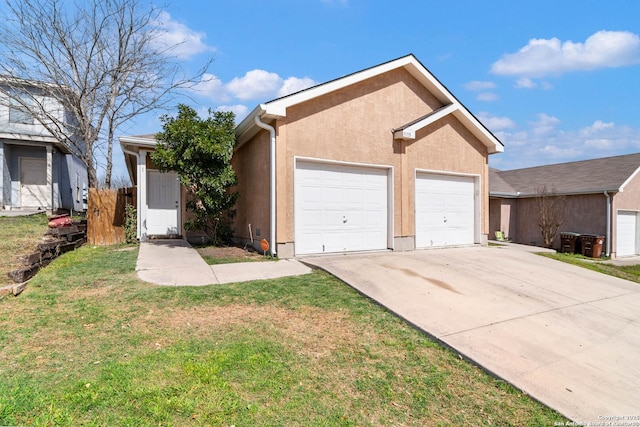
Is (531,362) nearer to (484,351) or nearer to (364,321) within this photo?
(484,351)

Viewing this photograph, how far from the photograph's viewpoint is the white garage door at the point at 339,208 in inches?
318

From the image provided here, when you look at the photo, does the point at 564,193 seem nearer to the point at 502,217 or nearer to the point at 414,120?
the point at 502,217

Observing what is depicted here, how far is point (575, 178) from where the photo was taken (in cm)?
1627

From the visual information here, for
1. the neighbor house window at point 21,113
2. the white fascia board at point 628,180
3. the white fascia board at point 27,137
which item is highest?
the neighbor house window at point 21,113

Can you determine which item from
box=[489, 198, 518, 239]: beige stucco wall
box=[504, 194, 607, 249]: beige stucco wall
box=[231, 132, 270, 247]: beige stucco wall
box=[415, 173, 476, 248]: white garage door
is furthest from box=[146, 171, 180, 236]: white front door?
box=[504, 194, 607, 249]: beige stucco wall

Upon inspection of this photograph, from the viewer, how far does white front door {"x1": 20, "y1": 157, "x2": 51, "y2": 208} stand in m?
15.1

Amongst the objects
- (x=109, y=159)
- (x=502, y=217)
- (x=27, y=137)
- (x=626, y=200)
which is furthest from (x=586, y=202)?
(x=27, y=137)

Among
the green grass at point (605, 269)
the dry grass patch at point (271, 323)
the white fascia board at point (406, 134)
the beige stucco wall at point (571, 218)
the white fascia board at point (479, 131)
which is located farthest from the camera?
the beige stucco wall at point (571, 218)

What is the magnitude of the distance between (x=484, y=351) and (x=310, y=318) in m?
2.05

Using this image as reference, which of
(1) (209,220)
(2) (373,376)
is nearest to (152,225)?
(1) (209,220)

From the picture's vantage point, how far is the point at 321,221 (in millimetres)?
8297

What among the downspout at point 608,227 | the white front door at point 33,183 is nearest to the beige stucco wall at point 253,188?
the white front door at point 33,183

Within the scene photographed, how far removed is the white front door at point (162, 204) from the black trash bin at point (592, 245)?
16.5 m

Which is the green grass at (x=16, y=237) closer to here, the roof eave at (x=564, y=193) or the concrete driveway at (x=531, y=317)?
the concrete driveway at (x=531, y=317)
